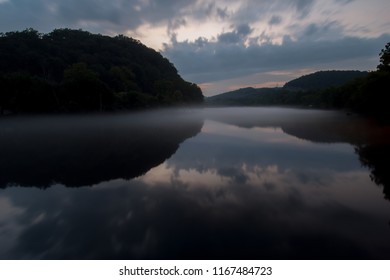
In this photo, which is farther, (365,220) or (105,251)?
(365,220)

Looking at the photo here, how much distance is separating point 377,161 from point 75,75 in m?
77.5

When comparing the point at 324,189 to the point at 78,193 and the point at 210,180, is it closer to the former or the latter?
the point at 210,180

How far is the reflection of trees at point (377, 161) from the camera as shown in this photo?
13.0 meters

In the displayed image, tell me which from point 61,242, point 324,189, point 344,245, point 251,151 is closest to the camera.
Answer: point 344,245

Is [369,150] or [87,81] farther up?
[87,81]

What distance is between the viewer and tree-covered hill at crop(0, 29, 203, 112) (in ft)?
225

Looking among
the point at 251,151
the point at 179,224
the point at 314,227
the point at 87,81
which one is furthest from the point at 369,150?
the point at 87,81

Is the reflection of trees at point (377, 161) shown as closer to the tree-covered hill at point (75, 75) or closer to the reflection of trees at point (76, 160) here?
the reflection of trees at point (76, 160)

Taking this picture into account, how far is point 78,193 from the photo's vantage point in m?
12.7

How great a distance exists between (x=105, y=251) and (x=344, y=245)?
683 cm

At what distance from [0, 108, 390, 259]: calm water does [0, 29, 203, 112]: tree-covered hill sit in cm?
5630

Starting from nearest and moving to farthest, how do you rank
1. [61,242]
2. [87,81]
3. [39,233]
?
[61,242]
[39,233]
[87,81]

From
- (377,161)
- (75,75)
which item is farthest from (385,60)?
(75,75)

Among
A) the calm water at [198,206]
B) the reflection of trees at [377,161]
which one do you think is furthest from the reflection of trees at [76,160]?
the reflection of trees at [377,161]
